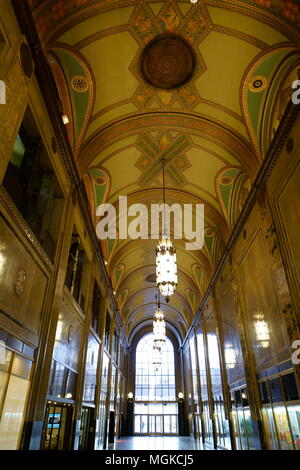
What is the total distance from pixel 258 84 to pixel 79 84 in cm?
399

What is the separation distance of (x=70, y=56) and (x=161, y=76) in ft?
6.81

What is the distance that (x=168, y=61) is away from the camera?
658 cm

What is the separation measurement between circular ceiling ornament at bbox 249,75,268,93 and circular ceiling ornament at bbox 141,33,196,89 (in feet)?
4.52

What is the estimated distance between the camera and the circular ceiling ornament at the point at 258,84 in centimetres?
650

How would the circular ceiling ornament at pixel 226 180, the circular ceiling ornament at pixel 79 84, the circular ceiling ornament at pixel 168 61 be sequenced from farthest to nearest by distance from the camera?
the circular ceiling ornament at pixel 226 180
the circular ceiling ornament at pixel 79 84
the circular ceiling ornament at pixel 168 61

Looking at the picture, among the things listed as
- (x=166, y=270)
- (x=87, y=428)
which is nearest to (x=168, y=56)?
(x=166, y=270)

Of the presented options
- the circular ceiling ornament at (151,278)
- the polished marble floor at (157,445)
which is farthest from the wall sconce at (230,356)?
the circular ceiling ornament at (151,278)

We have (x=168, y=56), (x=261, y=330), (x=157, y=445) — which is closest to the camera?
(x=168, y=56)

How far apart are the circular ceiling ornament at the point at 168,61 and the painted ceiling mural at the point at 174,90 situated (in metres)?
0.03

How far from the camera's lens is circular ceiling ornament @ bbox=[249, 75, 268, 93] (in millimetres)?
6500

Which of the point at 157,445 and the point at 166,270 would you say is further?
the point at 157,445

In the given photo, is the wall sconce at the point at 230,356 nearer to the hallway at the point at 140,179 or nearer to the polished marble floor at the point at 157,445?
the hallway at the point at 140,179

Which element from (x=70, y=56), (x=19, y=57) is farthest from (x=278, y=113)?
(x=19, y=57)

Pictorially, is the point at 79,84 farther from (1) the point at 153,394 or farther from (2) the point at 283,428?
(1) the point at 153,394
